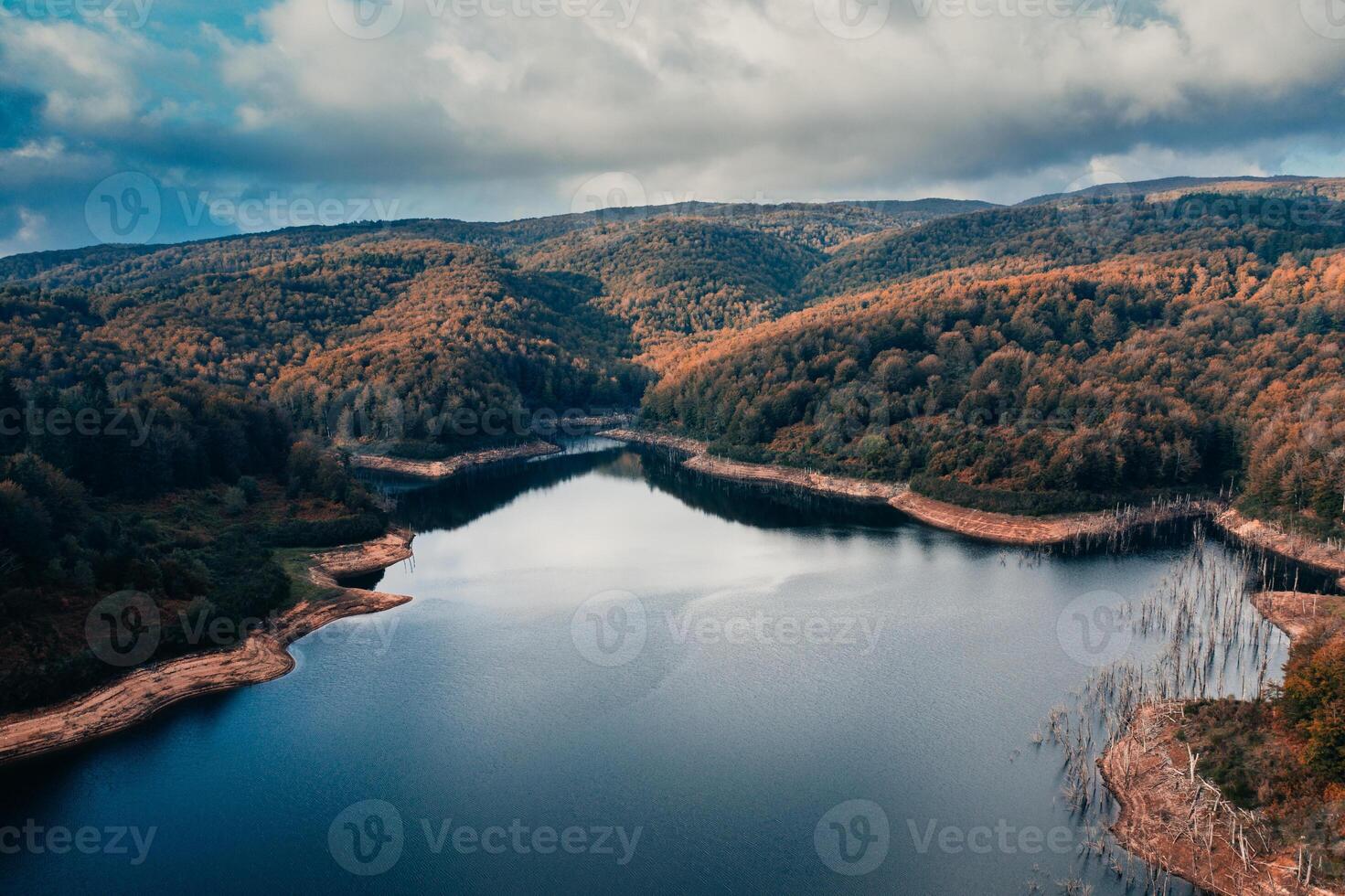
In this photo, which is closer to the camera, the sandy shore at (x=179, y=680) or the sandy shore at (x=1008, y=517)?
the sandy shore at (x=179, y=680)

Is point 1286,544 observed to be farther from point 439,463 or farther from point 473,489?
point 439,463

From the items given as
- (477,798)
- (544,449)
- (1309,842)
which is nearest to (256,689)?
(477,798)

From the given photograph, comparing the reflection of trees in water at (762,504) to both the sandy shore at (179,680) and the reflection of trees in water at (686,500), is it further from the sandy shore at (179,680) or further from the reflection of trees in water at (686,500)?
the sandy shore at (179,680)

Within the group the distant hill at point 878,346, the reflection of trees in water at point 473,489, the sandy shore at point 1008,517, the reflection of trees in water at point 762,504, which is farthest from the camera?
the reflection of trees in water at point 473,489

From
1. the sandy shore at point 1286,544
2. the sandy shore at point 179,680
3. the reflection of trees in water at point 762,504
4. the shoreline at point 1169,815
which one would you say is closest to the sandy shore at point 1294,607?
the sandy shore at point 1286,544

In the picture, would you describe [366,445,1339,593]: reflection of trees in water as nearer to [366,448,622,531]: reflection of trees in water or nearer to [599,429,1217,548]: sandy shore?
[366,448,622,531]: reflection of trees in water

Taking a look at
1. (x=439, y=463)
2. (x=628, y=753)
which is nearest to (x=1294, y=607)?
(x=628, y=753)
